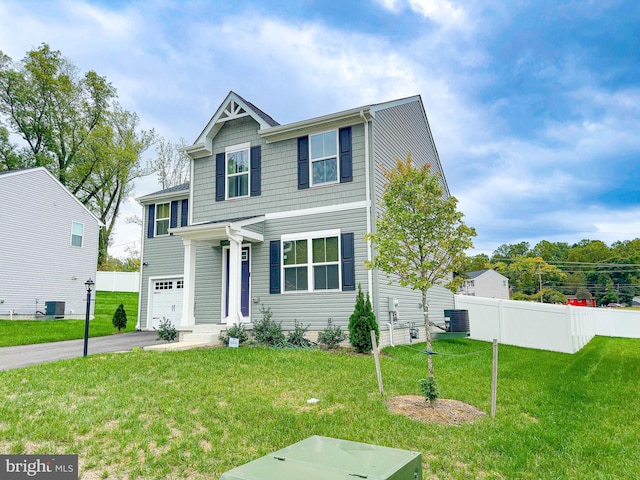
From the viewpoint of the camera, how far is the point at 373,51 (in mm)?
13633

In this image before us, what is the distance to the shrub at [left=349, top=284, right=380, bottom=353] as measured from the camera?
32.2 ft

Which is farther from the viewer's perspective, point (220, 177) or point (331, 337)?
point (220, 177)

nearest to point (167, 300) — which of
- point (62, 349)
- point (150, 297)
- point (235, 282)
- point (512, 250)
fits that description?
point (150, 297)

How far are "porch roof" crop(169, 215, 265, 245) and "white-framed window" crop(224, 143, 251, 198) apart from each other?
1.14 metres

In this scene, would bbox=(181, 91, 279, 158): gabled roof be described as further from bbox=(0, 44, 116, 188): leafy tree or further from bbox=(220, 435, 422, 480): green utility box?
bbox=(0, 44, 116, 188): leafy tree

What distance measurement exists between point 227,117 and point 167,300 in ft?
24.0

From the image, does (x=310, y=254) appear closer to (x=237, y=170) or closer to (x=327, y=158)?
(x=327, y=158)

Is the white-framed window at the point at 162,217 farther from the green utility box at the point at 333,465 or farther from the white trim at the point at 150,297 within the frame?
the green utility box at the point at 333,465

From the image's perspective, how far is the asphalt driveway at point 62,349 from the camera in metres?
9.13

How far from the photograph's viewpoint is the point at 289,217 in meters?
11.8

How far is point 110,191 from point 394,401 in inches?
1193

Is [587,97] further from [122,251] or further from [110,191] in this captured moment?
[122,251]

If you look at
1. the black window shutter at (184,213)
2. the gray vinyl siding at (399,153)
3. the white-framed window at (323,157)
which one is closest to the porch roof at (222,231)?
the white-framed window at (323,157)

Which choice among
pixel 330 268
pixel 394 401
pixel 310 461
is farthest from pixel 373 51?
pixel 310 461
